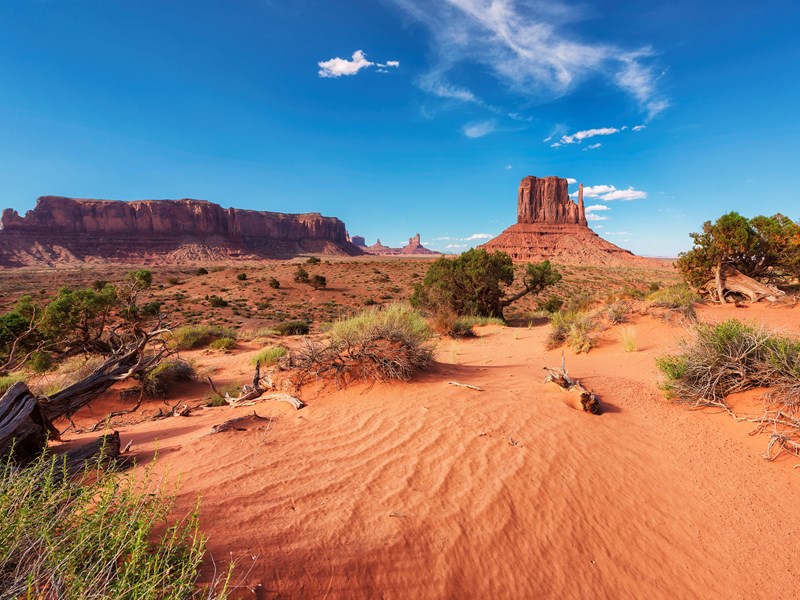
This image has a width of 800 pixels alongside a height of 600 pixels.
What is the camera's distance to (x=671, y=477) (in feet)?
13.9

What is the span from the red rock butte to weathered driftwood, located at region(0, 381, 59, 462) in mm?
81518

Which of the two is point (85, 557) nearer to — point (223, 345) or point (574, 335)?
point (574, 335)

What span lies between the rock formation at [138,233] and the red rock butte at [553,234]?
6422cm

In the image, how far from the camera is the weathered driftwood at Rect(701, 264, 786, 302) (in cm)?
1393

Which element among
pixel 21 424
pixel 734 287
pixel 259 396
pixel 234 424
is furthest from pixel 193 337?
pixel 734 287

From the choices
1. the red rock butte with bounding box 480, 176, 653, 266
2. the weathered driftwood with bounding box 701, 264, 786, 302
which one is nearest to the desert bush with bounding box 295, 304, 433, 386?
the weathered driftwood with bounding box 701, 264, 786, 302

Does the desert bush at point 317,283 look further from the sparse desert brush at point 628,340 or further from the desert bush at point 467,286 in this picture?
the sparse desert brush at point 628,340

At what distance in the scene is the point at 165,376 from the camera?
9.22 metres

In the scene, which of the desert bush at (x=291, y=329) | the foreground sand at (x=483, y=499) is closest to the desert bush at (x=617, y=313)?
the foreground sand at (x=483, y=499)

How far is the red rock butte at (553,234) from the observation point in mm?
83425

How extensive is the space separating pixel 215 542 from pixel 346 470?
1448 mm

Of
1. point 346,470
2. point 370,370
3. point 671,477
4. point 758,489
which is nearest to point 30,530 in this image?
point 346,470

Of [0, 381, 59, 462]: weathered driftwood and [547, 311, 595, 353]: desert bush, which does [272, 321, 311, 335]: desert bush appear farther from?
[0, 381, 59, 462]: weathered driftwood

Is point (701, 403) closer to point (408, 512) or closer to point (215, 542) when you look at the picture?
point (408, 512)
